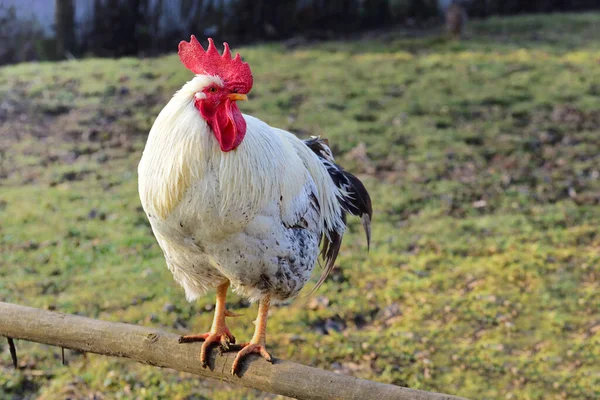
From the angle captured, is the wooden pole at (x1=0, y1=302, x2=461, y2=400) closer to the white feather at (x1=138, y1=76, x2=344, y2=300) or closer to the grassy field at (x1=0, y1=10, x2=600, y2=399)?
→ the white feather at (x1=138, y1=76, x2=344, y2=300)

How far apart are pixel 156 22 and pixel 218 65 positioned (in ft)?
29.1

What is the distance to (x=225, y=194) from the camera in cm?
308

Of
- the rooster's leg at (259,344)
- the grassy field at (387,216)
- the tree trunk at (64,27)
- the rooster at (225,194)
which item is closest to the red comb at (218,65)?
the rooster at (225,194)

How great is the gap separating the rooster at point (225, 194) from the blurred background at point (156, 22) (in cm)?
831

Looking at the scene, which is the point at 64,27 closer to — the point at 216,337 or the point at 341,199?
the point at 341,199

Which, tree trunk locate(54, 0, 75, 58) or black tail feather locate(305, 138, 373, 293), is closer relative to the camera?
black tail feather locate(305, 138, 373, 293)

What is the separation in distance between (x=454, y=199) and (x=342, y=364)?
123 inches

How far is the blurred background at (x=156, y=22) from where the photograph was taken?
1078cm

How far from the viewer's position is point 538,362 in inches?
208

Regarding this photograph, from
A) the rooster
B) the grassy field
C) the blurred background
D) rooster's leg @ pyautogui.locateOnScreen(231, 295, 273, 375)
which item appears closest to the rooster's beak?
the rooster

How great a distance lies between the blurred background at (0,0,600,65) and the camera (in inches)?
424

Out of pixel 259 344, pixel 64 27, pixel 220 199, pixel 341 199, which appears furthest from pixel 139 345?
pixel 64 27

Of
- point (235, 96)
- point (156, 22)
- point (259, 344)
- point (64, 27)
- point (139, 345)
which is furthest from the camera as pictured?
point (156, 22)

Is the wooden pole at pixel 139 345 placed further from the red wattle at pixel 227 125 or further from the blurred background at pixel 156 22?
the blurred background at pixel 156 22
